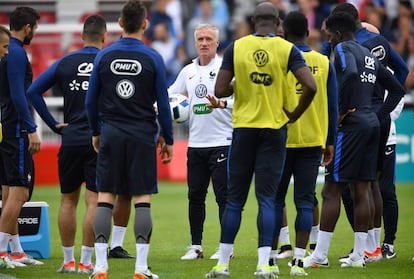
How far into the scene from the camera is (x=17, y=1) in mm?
25859

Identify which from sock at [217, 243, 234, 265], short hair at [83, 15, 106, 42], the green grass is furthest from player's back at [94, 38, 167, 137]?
the green grass

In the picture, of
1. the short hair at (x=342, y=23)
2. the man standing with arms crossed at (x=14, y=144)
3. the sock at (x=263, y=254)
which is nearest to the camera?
the sock at (x=263, y=254)

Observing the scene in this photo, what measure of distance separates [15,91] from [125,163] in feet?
6.07

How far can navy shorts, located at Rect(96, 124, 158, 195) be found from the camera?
948 cm

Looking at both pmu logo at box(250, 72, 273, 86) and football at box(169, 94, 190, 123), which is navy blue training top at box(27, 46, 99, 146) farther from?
pmu logo at box(250, 72, 273, 86)

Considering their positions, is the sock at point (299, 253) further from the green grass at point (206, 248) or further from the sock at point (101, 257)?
the sock at point (101, 257)

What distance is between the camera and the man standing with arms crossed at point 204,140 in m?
12.0

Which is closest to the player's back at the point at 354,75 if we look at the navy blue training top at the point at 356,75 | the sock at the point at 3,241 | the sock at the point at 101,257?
the navy blue training top at the point at 356,75

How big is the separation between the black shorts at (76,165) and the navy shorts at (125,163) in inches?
38.4

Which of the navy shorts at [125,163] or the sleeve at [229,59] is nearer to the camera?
the navy shorts at [125,163]

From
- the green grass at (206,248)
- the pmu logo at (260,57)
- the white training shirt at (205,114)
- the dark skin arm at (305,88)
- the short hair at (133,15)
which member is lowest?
the green grass at (206,248)

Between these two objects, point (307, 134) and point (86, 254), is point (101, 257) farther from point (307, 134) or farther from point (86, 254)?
point (307, 134)

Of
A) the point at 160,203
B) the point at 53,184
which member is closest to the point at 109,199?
the point at 160,203

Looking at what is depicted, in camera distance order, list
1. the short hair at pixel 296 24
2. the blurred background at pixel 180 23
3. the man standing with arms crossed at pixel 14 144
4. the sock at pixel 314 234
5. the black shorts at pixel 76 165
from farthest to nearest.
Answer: the blurred background at pixel 180 23 < the sock at pixel 314 234 < the man standing with arms crossed at pixel 14 144 < the black shorts at pixel 76 165 < the short hair at pixel 296 24
